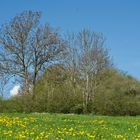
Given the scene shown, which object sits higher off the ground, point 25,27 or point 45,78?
point 25,27

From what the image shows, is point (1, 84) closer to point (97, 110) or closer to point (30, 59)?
point (30, 59)

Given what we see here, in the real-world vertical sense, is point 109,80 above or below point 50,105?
above

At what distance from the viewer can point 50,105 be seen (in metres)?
47.1

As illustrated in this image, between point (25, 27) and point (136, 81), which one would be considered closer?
point (25, 27)

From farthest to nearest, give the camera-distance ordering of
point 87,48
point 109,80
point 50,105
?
point 87,48 < point 109,80 < point 50,105

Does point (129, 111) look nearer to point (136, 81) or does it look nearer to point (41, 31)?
point (136, 81)

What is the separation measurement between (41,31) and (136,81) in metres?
12.5

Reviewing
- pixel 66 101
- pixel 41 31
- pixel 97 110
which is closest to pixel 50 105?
pixel 66 101

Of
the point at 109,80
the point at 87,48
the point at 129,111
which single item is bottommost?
the point at 129,111

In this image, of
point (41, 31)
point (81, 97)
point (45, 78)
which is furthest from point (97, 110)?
point (41, 31)

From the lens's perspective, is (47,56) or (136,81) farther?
(136,81)

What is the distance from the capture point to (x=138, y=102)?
49.0m

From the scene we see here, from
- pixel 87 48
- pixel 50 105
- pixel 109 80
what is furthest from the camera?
pixel 87 48

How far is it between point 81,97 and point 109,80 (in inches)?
153
